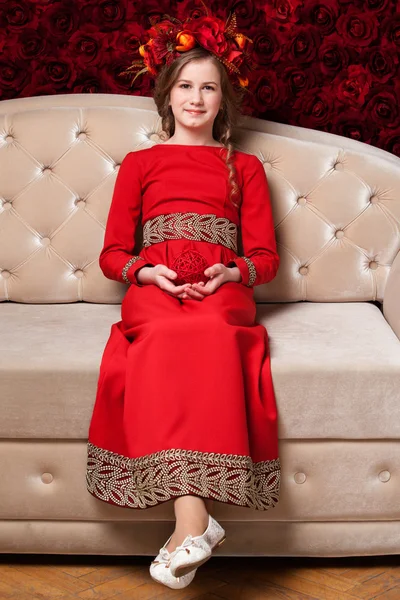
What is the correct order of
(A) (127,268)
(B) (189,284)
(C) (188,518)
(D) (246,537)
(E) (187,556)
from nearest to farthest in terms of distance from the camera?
(E) (187,556), (C) (188,518), (D) (246,537), (B) (189,284), (A) (127,268)

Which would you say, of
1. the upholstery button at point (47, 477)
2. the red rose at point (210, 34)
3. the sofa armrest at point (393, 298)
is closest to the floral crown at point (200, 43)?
the red rose at point (210, 34)

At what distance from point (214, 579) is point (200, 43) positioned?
4.83ft

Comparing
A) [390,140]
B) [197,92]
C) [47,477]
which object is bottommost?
[47,477]

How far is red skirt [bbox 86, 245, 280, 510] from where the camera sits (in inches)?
75.6

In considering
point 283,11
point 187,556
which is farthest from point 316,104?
point 187,556

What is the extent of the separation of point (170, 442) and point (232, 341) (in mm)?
281

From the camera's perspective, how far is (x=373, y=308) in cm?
263

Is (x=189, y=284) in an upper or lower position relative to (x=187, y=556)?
upper

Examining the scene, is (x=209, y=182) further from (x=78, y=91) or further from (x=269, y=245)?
(x=78, y=91)

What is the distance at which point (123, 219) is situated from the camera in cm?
254

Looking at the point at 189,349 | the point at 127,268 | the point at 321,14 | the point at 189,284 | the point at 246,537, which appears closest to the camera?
the point at 189,349

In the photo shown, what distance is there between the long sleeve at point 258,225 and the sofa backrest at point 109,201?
0.51 feet

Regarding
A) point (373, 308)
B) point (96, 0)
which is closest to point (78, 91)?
point (96, 0)

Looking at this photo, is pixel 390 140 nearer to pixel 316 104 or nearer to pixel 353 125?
pixel 353 125
